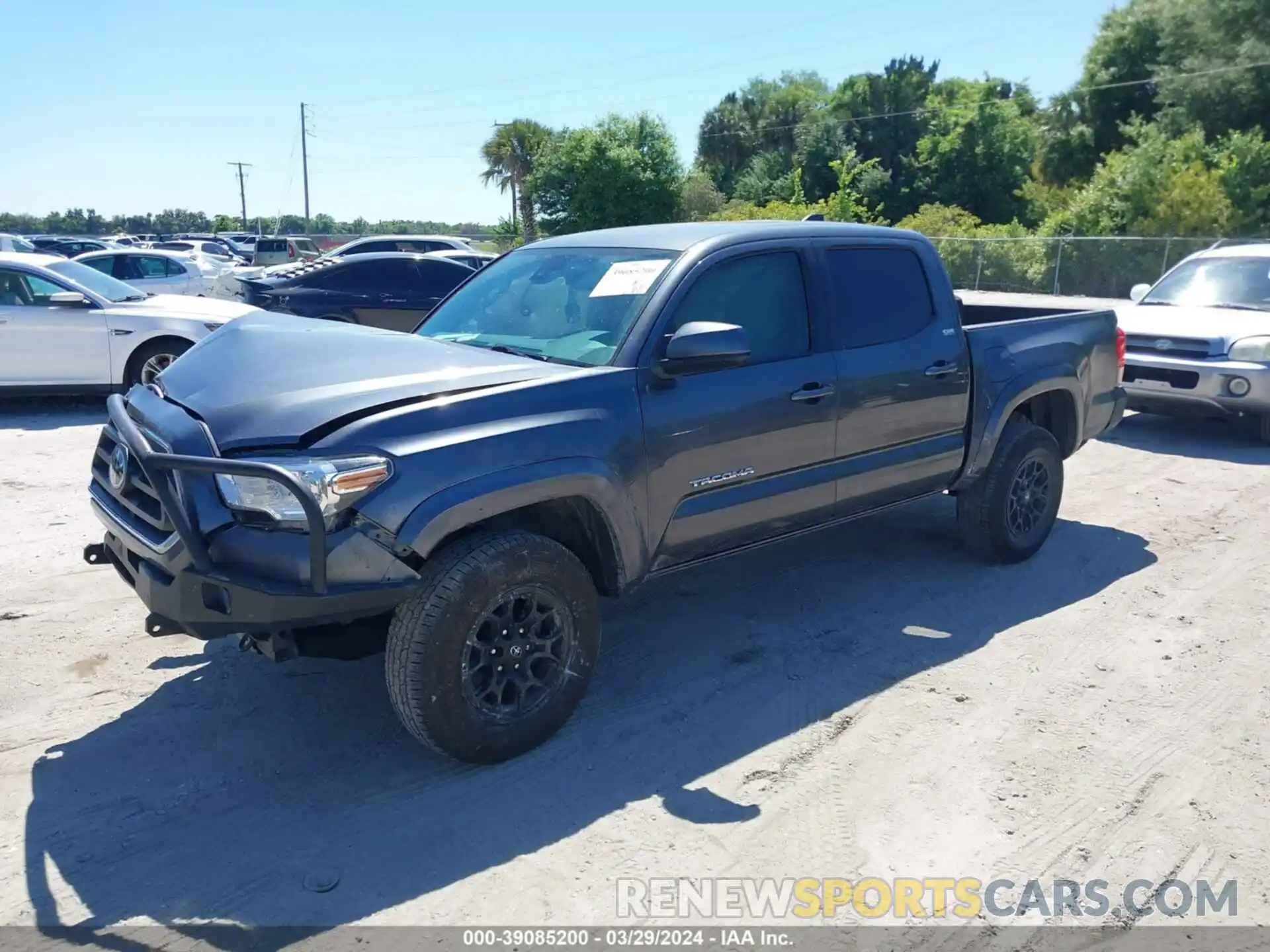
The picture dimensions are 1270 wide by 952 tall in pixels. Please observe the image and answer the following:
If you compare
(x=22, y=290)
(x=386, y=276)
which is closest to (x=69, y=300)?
(x=22, y=290)

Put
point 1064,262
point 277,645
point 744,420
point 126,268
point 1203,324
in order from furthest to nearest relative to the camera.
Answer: point 1064,262 → point 126,268 → point 1203,324 → point 744,420 → point 277,645

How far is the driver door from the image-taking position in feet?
32.5

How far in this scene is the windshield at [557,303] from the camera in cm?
435

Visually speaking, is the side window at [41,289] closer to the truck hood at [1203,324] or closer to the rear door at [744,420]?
the rear door at [744,420]

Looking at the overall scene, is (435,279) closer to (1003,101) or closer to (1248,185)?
(1248,185)

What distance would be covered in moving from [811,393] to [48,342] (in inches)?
328

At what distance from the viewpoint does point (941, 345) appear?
5.44 m

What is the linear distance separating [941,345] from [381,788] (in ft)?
11.6

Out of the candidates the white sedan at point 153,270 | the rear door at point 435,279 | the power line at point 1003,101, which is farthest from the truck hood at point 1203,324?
the power line at point 1003,101

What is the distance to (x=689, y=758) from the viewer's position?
392 centimetres

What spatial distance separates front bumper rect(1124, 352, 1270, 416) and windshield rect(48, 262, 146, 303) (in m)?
9.77

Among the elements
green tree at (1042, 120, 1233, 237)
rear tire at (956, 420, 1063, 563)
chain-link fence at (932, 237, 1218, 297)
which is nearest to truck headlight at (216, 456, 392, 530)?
rear tire at (956, 420, 1063, 563)

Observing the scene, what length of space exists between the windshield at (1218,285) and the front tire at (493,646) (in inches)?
343

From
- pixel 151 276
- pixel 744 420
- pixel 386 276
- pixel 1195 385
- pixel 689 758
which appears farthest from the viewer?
pixel 151 276
